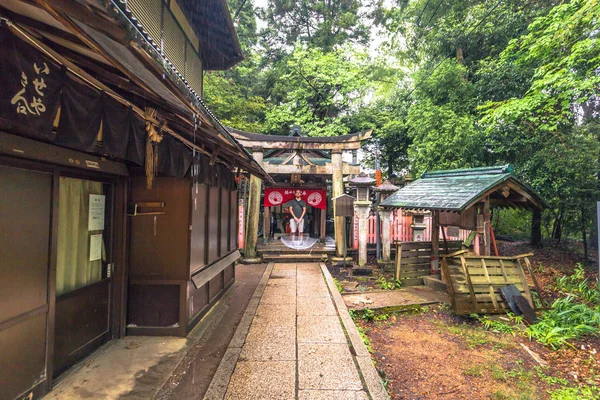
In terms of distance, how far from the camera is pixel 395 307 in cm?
648

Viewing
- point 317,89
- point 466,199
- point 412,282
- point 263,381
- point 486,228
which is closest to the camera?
point 263,381

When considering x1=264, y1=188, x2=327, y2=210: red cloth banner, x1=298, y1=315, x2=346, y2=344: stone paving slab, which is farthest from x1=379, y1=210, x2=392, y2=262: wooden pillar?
x1=298, y1=315, x2=346, y2=344: stone paving slab

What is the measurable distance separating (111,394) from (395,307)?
5.45m

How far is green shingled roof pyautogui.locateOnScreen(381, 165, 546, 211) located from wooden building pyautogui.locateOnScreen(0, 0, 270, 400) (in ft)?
17.3

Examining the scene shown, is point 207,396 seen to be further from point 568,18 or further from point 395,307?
point 568,18

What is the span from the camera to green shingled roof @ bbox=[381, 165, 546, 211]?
6688 millimetres

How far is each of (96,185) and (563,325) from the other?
8.91m

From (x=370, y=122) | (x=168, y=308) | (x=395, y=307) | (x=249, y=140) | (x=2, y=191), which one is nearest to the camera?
(x=2, y=191)

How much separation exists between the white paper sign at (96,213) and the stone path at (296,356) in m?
2.62

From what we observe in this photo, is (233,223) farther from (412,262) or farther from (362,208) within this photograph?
(412,262)

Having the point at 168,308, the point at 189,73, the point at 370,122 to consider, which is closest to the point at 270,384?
the point at 168,308

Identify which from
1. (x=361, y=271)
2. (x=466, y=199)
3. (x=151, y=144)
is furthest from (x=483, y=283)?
(x=151, y=144)

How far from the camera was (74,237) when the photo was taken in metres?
3.64

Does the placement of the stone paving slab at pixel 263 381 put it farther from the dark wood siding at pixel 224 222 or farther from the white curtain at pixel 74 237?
the dark wood siding at pixel 224 222
